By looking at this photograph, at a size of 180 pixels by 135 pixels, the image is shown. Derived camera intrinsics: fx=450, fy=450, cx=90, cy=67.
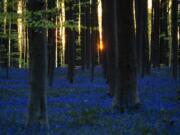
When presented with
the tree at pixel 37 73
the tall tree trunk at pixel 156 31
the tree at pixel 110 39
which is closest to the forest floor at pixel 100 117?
the tree at pixel 37 73

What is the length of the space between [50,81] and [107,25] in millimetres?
10193

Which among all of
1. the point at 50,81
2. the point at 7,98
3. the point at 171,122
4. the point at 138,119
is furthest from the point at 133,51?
the point at 50,81

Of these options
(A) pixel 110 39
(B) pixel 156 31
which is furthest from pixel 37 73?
(B) pixel 156 31

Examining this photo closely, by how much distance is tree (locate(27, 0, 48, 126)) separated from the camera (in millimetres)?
12992

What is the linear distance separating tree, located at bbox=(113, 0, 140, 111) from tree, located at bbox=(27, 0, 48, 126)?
4640mm

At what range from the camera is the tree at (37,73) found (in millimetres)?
12992

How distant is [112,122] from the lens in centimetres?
1389

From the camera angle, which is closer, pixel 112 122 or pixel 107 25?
pixel 112 122

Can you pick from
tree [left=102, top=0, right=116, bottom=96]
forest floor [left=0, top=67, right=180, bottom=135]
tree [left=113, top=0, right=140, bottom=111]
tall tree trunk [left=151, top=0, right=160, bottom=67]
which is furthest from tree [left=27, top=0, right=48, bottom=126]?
tall tree trunk [left=151, top=0, right=160, bottom=67]

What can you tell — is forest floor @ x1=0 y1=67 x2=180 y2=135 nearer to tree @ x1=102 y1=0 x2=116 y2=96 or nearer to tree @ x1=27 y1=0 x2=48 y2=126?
tree @ x1=27 y1=0 x2=48 y2=126

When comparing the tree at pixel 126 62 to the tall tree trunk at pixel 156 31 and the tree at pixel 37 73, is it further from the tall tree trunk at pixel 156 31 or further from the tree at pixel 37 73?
the tall tree trunk at pixel 156 31

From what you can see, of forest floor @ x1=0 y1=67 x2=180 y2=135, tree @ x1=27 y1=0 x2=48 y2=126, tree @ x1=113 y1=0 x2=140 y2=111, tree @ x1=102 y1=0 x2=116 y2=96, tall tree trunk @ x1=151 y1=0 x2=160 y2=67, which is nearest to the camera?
forest floor @ x1=0 y1=67 x2=180 y2=135

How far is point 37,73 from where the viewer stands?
13.1 m

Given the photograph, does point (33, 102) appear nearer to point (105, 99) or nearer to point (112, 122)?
point (112, 122)
